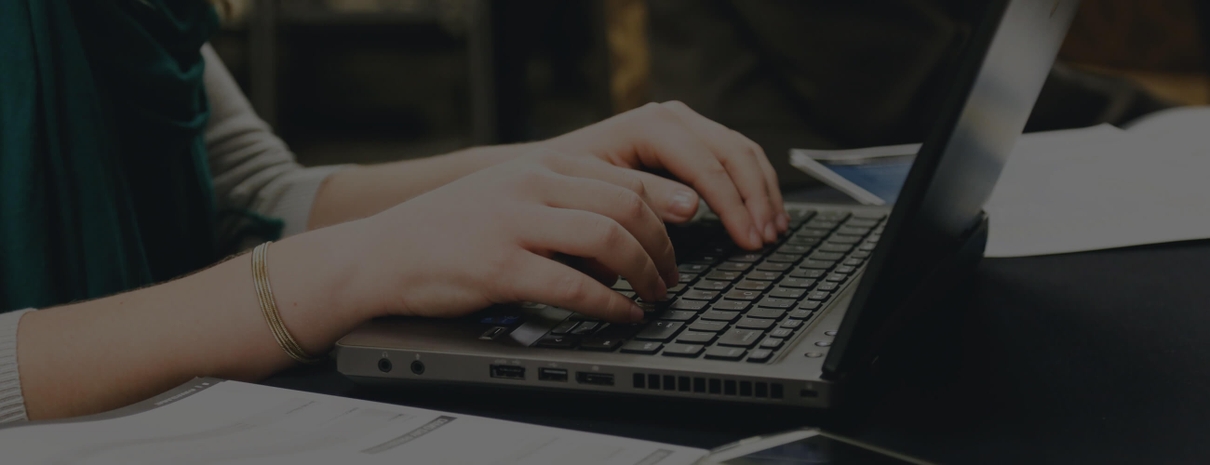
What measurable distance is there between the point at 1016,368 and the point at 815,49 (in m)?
1.29

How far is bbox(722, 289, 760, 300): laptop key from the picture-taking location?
20.4 inches

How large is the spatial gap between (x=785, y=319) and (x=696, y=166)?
22 cm

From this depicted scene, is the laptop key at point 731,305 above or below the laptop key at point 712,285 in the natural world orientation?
below

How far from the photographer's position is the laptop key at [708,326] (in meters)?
0.45

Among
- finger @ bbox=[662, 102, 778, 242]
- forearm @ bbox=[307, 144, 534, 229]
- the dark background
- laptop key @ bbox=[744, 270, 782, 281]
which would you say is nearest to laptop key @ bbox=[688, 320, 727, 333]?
laptop key @ bbox=[744, 270, 782, 281]

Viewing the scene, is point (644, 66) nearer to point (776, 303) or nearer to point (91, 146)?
point (91, 146)

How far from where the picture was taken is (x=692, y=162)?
670 millimetres

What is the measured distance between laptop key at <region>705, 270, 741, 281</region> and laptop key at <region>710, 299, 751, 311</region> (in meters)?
0.05

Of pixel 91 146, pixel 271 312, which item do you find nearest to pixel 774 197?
A: pixel 271 312

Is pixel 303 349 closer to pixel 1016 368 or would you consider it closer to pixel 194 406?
pixel 194 406

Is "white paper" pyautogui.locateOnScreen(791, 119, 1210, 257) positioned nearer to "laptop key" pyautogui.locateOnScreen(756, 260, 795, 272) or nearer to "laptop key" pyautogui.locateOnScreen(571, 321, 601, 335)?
"laptop key" pyautogui.locateOnScreen(756, 260, 795, 272)

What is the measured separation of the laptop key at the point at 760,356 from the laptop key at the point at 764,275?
151 millimetres

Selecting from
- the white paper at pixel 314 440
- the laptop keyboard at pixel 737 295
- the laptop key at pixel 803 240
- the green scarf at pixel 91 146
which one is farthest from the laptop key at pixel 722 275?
the green scarf at pixel 91 146

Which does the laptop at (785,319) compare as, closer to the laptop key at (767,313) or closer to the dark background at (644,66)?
the laptop key at (767,313)
